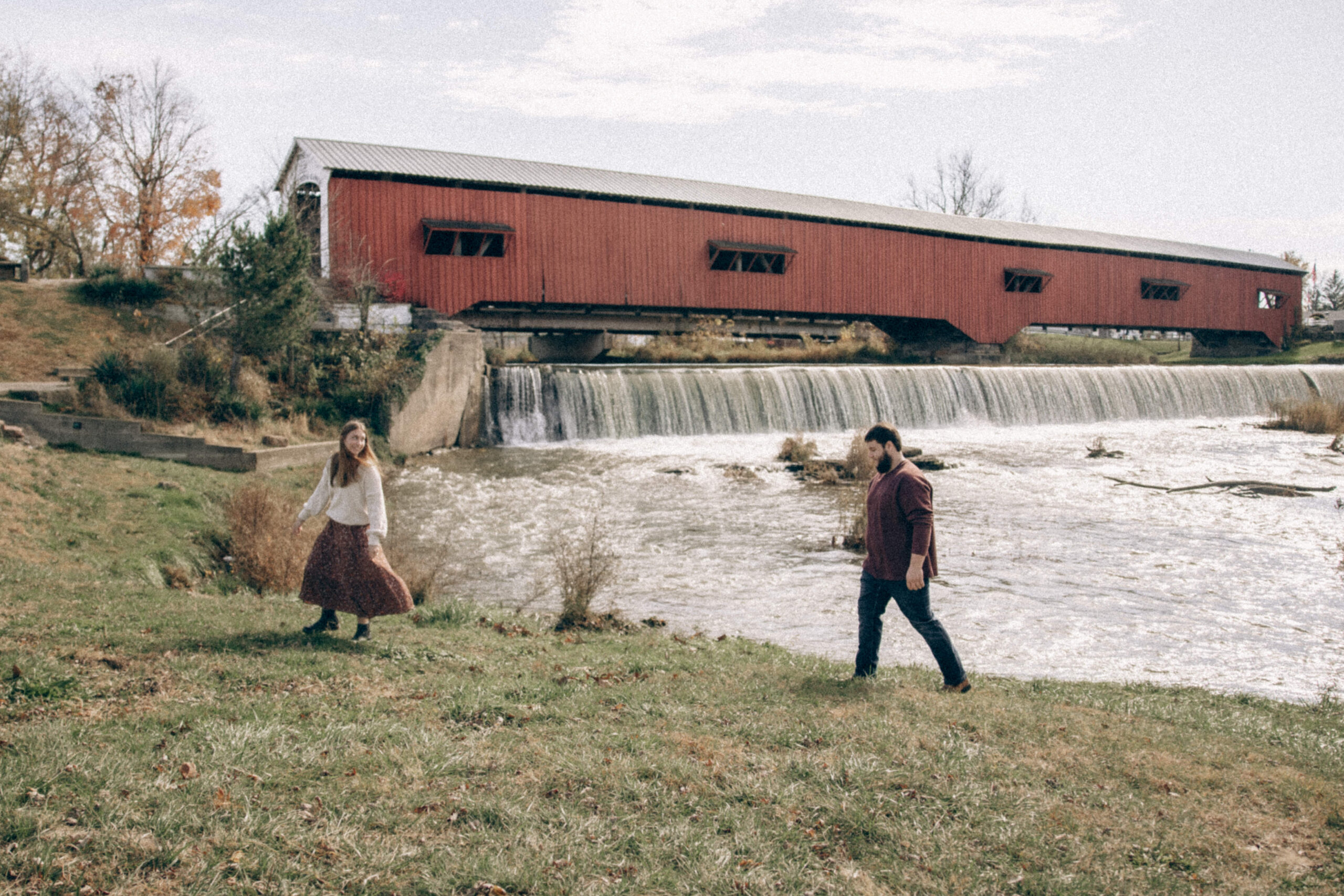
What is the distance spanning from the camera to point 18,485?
32.4 ft

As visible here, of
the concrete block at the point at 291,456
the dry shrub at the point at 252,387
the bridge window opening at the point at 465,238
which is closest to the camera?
the concrete block at the point at 291,456

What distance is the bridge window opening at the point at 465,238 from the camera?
2411 centimetres

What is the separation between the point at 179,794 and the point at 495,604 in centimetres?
568

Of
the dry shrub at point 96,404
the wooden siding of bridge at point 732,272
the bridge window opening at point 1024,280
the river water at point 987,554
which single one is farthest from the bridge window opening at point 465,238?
the bridge window opening at point 1024,280

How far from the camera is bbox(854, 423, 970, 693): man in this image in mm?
5699

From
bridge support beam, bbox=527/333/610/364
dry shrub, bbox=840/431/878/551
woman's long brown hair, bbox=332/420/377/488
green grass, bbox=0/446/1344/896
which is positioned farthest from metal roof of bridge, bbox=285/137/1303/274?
green grass, bbox=0/446/1344/896

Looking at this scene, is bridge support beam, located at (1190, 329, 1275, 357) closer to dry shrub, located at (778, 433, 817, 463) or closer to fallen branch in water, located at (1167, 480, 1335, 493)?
fallen branch in water, located at (1167, 480, 1335, 493)

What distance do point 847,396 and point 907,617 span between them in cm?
2047

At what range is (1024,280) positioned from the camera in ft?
120

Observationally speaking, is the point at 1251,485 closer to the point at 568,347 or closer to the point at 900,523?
the point at 900,523

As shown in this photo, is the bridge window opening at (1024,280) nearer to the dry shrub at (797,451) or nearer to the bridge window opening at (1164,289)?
the bridge window opening at (1164,289)

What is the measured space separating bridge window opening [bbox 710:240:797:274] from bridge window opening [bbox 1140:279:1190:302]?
19.7 metres

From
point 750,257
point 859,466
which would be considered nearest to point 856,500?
point 859,466

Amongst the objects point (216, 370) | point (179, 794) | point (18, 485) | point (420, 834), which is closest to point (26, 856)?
point (179, 794)
